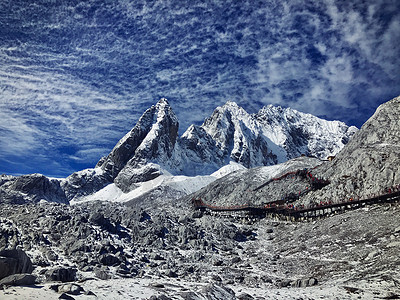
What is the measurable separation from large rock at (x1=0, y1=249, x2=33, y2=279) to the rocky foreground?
148 millimetres

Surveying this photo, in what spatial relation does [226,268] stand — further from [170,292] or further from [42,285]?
[42,285]

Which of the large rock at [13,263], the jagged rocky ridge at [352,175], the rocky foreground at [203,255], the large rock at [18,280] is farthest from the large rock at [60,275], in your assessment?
the jagged rocky ridge at [352,175]

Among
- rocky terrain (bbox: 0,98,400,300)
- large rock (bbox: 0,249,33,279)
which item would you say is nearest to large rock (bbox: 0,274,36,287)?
rocky terrain (bbox: 0,98,400,300)

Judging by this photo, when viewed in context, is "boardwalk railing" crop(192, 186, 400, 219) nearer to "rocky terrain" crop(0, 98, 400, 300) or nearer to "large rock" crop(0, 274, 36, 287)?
"rocky terrain" crop(0, 98, 400, 300)

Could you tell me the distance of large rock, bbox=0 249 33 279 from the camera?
18.3 m

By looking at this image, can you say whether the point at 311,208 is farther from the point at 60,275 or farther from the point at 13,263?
the point at 13,263

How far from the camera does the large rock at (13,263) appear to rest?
720 inches

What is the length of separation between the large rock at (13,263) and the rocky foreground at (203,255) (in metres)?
0.15

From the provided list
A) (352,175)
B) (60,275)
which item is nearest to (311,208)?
(352,175)

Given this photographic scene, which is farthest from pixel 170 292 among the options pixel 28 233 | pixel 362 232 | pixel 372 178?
pixel 372 178

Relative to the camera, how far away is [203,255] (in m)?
40.5

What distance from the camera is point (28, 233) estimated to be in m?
41.2

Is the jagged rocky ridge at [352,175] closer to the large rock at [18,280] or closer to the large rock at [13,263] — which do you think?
the large rock at [13,263]

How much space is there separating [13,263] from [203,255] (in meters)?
25.8
